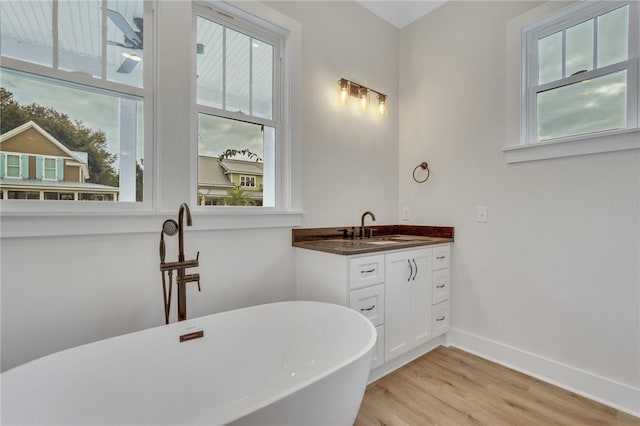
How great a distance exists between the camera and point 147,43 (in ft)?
5.43

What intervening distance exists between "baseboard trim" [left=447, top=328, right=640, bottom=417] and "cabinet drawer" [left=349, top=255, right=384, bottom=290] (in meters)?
1.09

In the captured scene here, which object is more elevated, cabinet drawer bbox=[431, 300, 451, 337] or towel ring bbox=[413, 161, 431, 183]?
towel ring bbox=[413, 161, 431, 183]

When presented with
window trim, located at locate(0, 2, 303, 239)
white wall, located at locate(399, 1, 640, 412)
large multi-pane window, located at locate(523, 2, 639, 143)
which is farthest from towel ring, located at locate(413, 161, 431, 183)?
window trim, located at locate(0, 2, 303, 239)

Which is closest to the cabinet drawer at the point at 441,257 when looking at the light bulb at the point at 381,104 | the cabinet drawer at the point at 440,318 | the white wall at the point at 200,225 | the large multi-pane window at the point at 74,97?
the cabinet drawer at the point at 440,318

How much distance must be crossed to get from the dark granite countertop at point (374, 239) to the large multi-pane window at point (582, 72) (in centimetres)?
99

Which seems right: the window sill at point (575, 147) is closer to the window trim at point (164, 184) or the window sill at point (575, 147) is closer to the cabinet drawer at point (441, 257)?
the cabinet drawer at point (441, 257)

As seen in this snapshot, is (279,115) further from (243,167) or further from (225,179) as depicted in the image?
(225,179)

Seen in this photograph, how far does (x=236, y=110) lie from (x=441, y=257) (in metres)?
1.94

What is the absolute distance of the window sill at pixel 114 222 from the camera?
130 centimetres

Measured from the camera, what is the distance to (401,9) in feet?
8.90

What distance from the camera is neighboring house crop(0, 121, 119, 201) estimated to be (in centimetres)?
135

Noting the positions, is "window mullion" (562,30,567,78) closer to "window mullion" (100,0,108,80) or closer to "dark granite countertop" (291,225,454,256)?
"dark granite countertop" (291,225,454,256)

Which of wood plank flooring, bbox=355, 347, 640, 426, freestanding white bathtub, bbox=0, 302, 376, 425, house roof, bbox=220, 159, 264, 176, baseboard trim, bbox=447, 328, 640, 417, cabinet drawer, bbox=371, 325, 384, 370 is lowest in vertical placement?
wood plank flooring, bbox=355, 347, 640, 426

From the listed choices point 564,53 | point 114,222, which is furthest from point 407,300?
point 564,53
